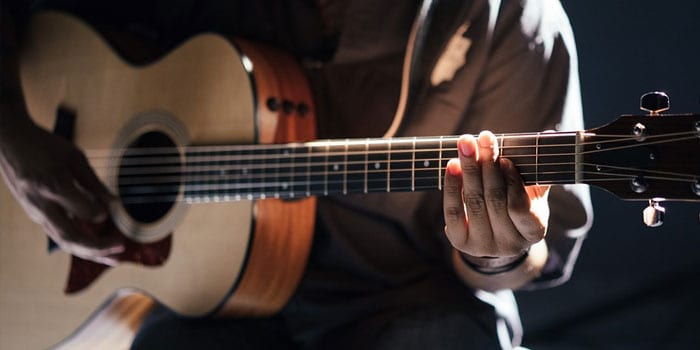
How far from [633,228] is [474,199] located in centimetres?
23

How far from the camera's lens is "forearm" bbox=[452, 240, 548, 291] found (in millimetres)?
914

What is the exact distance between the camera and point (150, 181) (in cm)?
107

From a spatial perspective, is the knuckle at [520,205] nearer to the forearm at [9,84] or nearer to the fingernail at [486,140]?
the fingernail at [486,140]

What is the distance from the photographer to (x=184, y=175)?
1.04 m

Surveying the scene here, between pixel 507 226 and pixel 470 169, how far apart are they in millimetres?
72

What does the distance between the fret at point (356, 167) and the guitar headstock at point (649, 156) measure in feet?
0.84

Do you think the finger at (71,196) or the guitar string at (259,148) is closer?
the guitar string at (259,148)

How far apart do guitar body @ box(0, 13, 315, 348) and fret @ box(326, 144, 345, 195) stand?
12 cm

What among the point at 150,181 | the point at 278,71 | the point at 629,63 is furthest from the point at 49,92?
the point at 629,63

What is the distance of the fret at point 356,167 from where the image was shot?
2.87ft

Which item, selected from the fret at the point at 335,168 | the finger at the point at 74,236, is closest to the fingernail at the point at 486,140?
the fret at the point at 335,168

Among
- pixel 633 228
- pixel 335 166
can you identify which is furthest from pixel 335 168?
pixel 633 228

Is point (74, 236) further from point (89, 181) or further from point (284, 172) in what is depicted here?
point (284, 172)

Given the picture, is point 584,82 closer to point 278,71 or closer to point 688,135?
point 688,135
